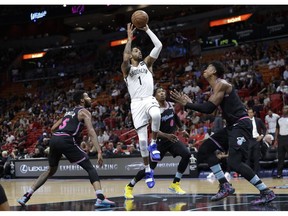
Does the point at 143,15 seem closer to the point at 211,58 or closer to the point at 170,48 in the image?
the point at 211,58

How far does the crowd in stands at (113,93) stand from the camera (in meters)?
20.3

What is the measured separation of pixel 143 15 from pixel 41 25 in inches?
1427

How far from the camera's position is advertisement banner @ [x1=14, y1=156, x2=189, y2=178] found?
17506mm

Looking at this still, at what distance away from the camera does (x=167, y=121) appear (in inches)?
411

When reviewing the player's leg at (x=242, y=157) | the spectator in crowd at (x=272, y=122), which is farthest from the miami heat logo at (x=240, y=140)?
the spectator in crowd at (x=272, y=122)

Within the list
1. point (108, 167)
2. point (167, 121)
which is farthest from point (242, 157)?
point (108, 167)

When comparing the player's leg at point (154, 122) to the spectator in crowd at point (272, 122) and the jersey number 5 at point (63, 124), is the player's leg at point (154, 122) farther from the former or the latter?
the spectator in crowd at point (272, 122)

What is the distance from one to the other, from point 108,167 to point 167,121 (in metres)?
8.97

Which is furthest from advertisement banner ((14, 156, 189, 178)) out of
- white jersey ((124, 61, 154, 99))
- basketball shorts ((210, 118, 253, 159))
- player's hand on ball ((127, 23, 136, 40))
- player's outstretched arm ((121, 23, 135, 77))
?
basketball shorts ((210, 118, 253, 159))

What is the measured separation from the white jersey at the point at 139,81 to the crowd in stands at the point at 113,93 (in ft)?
24.2

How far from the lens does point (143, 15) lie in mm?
9273

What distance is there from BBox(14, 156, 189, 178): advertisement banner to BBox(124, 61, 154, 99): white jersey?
7.90m

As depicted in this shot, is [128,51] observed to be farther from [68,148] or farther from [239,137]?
[239,137]

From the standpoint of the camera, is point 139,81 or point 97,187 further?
point 139,81
